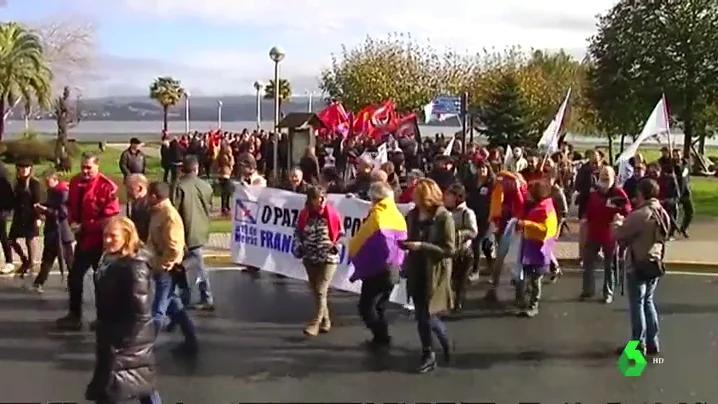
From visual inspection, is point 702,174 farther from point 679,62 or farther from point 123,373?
point 123,373

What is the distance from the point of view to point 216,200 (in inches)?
1009

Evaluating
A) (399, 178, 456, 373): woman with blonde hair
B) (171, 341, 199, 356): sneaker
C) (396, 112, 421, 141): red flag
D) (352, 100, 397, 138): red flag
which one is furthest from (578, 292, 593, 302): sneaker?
(352, 100, 397, 138): red flag

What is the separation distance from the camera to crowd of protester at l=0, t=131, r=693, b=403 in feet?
20.3

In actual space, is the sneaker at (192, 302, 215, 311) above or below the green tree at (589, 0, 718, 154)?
below

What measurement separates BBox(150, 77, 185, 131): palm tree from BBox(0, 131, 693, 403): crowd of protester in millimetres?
87315

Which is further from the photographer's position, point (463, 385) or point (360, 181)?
point (360, 181)

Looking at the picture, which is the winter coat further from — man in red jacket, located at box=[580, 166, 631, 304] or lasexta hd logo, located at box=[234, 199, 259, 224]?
lasexta hd logo, located at box=[234, 199, 259, 224]

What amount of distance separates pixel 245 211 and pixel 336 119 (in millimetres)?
16918

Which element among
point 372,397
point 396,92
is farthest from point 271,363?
A: point 396,92

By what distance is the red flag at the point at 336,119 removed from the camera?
3009 cm

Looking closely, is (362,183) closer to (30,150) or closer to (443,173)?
(443,173)

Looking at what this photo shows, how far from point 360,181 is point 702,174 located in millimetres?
33529

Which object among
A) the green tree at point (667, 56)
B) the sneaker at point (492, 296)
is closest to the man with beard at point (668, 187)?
the sneaker at point (492, 296)

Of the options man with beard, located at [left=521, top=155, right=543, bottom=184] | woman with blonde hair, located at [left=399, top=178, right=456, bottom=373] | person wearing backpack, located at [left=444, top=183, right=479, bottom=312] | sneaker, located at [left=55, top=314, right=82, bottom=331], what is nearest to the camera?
woman with blonde hair, located at [left=399, top=178, right=456, bottom=373]
